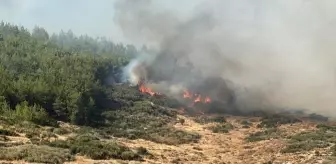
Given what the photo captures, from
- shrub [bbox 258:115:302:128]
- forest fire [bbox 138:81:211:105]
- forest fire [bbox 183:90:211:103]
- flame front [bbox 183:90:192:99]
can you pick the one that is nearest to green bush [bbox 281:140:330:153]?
shrub [bbox 258:115:302:128]

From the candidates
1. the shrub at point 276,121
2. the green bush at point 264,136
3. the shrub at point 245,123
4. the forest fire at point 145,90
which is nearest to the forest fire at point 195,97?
the forest fire at point 145,90

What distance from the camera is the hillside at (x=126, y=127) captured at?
33.3m

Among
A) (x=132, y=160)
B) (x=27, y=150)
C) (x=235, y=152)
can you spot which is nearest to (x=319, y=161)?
(x=235, y=152)

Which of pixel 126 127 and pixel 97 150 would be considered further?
pixel 126 127

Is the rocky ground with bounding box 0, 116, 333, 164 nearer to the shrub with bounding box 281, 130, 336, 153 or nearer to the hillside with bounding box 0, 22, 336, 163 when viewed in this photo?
the hillside with bounding box 0, 22, 336, 163

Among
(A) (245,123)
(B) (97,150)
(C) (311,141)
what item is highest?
(A) (245,123)

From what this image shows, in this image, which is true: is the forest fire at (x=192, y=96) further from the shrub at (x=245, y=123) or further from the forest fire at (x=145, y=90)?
the shrub at (x=245, y=123)

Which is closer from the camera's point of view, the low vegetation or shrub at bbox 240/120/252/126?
the low vegetation

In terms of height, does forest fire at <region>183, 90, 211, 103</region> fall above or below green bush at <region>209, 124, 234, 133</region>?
above

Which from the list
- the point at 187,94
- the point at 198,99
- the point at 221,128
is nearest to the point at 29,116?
the point at 221,128

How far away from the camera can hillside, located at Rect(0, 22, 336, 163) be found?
3334 centimetres

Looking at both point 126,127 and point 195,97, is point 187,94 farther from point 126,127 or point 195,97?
point 126,127

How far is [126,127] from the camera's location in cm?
5841

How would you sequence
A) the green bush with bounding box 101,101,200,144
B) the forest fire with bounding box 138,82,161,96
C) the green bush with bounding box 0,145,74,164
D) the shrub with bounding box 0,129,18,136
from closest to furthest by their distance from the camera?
the green bush with bounding box 0,145,74,164 → the shrub with bounding box 0,129,18,136 → the green bush with bounding box 101,101,200,144 → the forest fire with bounding box 138,82,161,96
